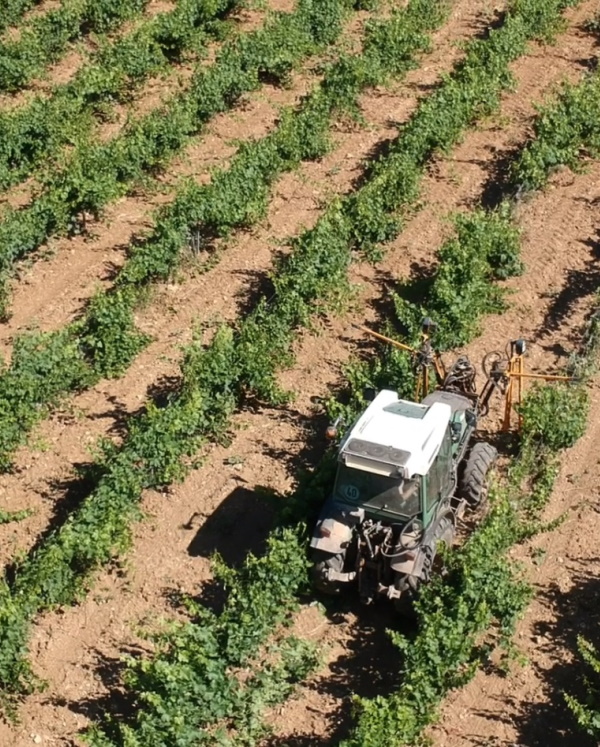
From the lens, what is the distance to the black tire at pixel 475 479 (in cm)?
1287

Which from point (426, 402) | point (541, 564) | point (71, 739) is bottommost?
point (71, 739)

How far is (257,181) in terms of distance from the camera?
→ 60.9 ft

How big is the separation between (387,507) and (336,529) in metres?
0.56

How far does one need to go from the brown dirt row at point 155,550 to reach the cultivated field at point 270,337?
0.12 feet

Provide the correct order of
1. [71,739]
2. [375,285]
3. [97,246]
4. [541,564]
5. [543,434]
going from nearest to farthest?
1. [71,739]
2. [541,564]
3. [543,434]
4. [375,285]
5. [97,246]

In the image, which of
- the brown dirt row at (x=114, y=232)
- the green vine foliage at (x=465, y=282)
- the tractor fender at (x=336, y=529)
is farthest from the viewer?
the brown dirt row at (x=114, y=232)

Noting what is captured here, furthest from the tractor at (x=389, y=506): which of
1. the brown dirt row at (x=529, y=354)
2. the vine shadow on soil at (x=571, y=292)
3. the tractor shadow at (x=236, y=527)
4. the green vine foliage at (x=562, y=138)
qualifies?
the green vine foliage at (x=562, y=138)

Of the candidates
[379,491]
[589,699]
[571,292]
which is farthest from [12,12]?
[589,699]

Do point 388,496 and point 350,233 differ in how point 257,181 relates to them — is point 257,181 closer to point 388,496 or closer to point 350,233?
point 350,233

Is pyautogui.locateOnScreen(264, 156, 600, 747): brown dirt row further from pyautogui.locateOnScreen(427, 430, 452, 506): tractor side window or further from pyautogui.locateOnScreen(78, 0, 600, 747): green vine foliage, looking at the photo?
pyautogui.locateOnScreen(427, 430, 452, 506): tractor side window

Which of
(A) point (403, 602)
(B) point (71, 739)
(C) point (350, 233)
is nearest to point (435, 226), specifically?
(C) point (350, 233)

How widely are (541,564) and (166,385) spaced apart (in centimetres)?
550

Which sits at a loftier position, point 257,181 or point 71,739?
point 257,181

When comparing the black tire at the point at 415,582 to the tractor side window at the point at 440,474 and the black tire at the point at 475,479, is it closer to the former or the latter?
the tractor side window at the point at 440,474
